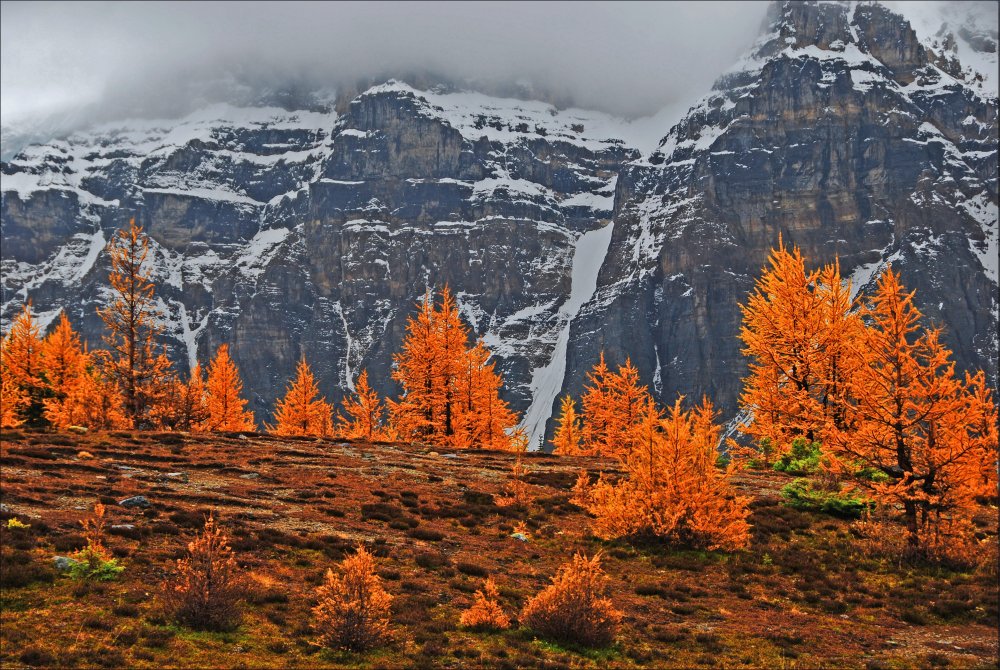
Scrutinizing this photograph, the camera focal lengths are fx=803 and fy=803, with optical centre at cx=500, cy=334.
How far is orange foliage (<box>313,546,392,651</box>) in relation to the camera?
13125 millimetres

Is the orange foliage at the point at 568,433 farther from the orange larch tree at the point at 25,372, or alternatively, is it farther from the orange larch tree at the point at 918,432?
the orange larch tree at the point at 918,432

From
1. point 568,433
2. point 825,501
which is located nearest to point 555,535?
point 825,501

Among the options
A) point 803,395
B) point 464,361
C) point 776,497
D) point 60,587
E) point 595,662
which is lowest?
point 595,662

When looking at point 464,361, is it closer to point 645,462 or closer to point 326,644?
point 645,462

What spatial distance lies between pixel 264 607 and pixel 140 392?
1029 inches

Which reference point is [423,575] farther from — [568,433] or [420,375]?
[568,433]

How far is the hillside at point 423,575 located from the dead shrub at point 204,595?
0.32 meters

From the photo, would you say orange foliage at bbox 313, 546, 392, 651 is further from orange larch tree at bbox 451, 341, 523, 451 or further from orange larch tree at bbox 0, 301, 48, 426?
orange larch tree at bbox 0, 301, 48, 426

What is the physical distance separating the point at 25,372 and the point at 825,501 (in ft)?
133

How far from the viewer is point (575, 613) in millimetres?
14422

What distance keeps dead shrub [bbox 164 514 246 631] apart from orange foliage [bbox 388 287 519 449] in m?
28.8

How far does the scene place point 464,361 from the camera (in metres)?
44.7

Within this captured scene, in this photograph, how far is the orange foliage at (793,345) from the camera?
98.3 ft

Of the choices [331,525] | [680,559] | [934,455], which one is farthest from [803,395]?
[331,525]
